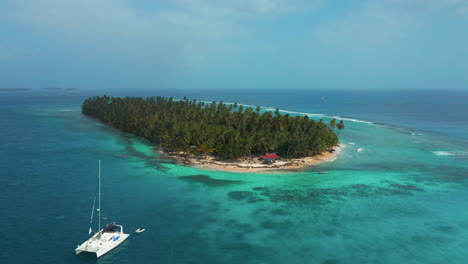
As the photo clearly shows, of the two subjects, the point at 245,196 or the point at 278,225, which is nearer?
the point at 278,225

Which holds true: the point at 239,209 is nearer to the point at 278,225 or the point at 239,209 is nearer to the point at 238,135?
the point at 278,225

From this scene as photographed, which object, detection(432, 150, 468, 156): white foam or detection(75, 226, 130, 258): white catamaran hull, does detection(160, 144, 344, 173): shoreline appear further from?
detection(75, 226, 130, 258): white catamaran hull

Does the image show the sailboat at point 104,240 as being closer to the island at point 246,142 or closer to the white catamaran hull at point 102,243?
the white catamaran hull at point 102,243

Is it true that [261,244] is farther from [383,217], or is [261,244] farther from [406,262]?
[383,217]

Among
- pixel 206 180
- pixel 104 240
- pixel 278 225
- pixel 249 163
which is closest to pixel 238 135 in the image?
pixel 249 163

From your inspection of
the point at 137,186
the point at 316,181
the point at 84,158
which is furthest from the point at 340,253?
the point at 84,158

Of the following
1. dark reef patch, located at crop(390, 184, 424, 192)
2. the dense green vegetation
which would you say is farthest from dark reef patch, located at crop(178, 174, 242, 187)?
dark reef patch, located at crop(390, 184, 424, 192)
